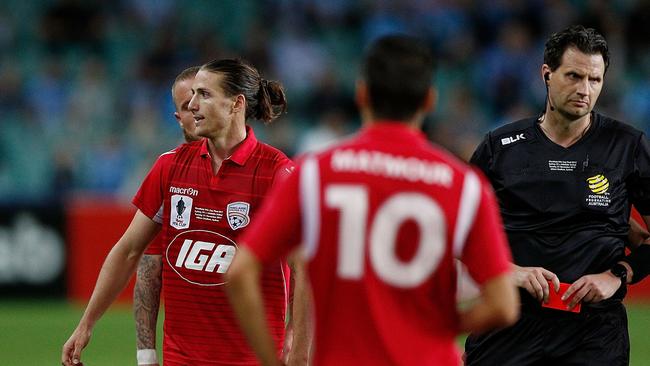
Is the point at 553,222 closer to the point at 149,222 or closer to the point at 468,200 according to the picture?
the point at 149,222

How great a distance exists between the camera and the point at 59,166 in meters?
16.8

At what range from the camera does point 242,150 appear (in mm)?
5883

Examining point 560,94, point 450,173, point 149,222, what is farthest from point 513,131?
point 450,173

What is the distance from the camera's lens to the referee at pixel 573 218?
5965mm

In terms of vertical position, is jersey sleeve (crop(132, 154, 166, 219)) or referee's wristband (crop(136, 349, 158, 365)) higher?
jersey sleeve (crop(132, 154, 166, 219))

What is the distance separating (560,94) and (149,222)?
6.81 feet

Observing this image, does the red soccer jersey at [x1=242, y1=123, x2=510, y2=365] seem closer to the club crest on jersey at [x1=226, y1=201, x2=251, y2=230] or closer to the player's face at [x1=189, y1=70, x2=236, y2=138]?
the club crest on jersey at [x1=226, y1=201, x2=251, y2=230]

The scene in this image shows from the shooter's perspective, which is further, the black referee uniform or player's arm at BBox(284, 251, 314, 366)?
the black referee uniform

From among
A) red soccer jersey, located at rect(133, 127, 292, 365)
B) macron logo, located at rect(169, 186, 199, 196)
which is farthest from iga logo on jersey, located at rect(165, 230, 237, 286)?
macron logo, located at rect(169, 186, 199, 196)

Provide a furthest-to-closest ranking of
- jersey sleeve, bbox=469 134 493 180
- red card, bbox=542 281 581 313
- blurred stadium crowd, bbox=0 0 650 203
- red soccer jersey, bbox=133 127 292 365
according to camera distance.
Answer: blurred stadium crowd, bbox=0 0 650 203 < jersey sleeve, bbox=469 134 493 180 < red card, bbox=542 281 581 313 < red soccer jersey, bbox=133 127 292 365

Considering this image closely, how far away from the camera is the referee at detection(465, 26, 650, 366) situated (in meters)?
5.96

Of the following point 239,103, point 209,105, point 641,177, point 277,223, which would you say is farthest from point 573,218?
point 277,223

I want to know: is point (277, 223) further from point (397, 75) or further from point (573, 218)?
point (573, 218)

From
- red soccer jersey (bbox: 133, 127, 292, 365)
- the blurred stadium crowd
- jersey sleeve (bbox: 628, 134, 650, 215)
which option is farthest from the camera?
the blurred stadium crowd
